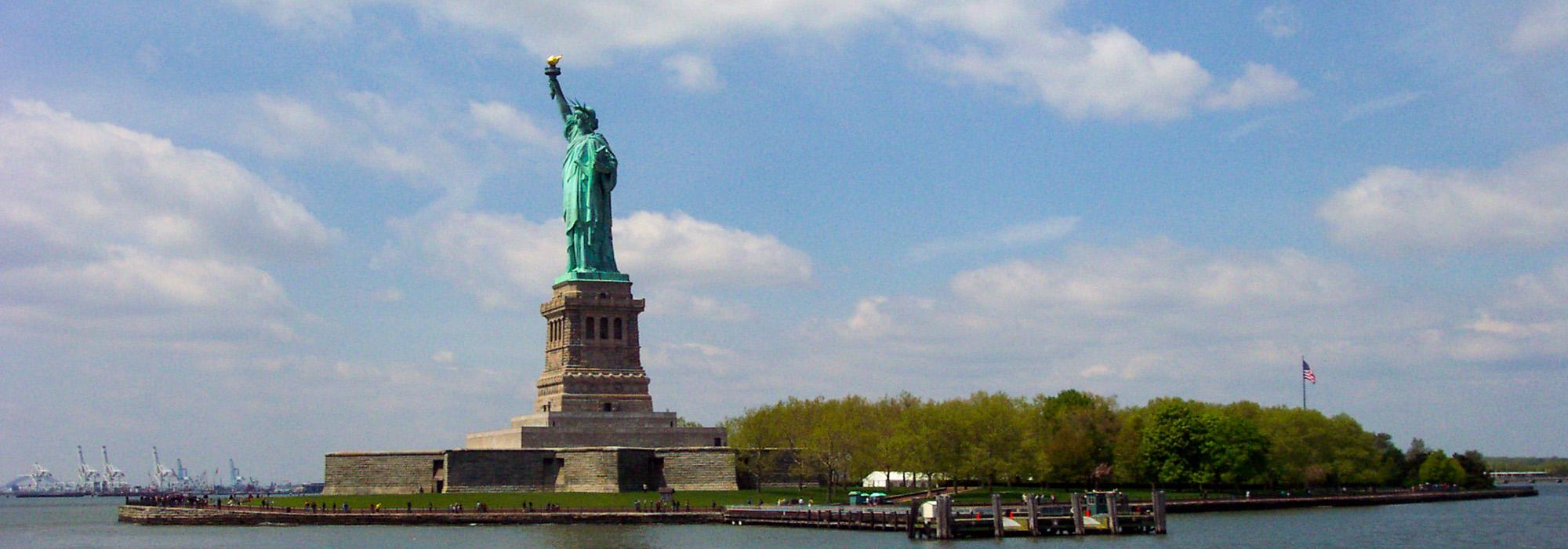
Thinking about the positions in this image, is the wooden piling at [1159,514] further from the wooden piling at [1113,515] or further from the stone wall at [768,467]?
the stone wall at [768,467]

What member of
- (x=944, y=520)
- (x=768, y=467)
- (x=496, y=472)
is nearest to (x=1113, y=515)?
(x=944, y=520)

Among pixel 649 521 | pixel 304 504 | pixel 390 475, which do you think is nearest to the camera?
pixel 649 521

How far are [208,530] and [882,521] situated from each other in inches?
1180

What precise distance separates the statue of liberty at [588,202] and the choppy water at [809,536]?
21.7 meters

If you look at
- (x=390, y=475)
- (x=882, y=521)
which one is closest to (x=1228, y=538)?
(x=882, y=521)

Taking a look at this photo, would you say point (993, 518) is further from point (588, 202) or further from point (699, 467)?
point (588, 202)

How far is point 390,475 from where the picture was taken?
8162cm

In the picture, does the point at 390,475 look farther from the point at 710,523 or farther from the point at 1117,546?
the point at 1117,546

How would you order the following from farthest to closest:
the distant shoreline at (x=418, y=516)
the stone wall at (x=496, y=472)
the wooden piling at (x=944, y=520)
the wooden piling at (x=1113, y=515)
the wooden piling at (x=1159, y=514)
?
the stone wall at (x=496, y=472) < the distant shoreline at (x=418, y=516) < the wooden piling at (x=1159, y=514) < the wooden piling at (x=1113, y=515) < the wooden piling at (x=944, y=520)

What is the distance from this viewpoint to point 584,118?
89.2 meters

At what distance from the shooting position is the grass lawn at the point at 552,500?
240 ft

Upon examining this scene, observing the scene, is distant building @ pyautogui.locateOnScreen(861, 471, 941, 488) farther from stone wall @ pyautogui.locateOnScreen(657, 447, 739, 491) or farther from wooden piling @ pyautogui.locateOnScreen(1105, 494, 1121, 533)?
wooden piling @ pyautogui.locateOnScreen(1105, 494, 1121, 533)

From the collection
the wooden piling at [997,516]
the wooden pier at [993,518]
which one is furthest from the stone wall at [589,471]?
the wooden piling at [997,516]

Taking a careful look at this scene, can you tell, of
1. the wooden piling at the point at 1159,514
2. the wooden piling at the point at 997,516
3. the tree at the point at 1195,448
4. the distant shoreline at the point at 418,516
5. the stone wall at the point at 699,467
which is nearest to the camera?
the wooden piling at the point at 997,516
